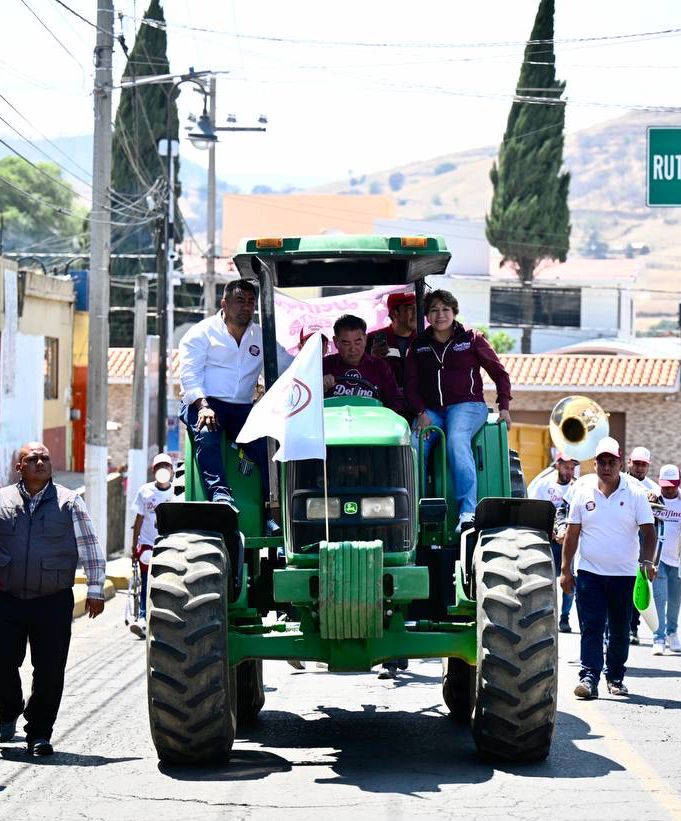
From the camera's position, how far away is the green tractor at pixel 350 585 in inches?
368

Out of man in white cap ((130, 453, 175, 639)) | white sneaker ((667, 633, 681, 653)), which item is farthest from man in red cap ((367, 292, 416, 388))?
white sneaker ((667, 633, 681, 653))

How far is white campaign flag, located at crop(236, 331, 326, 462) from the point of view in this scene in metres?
9.52

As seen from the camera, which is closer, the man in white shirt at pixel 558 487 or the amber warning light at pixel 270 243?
the amber warning light at pixel 270 243

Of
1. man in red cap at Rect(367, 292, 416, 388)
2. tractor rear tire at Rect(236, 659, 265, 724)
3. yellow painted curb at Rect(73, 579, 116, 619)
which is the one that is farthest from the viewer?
yellow painted curb at Rect(73, 579, 116, 619)

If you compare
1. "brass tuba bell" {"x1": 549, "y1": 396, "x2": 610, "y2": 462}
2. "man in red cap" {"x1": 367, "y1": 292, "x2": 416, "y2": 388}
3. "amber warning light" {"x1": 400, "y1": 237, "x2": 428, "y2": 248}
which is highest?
"amber warning light" {"x1": 400, "y1": 237, "x2": 428, "y2": 248}

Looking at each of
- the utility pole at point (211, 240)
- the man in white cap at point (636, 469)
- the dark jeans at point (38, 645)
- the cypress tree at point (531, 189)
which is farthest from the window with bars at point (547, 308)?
the dark jeans at point (38, 645)

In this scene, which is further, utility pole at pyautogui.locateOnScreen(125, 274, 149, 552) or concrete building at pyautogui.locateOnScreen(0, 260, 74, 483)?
utility pole at pyautogui.locateOnScreen(125, 274, 149, 552)

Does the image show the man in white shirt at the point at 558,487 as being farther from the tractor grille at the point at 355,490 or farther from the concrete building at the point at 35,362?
the concrete building at the point at 35,362

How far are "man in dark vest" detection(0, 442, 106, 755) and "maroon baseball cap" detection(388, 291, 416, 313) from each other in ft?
8.99

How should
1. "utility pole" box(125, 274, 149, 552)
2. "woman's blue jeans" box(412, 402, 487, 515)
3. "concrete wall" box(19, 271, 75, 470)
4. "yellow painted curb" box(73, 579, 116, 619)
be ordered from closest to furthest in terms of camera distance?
"woman's blue jeans" box(412, 402, 487, 515) < "yellow painted curb" box(73, 579, 116, 619) < "utility pole" box(125, 274, 149, 552) < "concrete wall" box(19, 271, 75, 470)

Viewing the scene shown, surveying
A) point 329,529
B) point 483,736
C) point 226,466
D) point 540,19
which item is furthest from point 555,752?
point 540,19

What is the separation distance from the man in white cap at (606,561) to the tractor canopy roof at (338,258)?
2.85 metres

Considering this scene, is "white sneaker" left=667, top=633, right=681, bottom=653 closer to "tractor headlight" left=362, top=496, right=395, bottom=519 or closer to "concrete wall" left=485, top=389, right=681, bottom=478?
"tractor headlight" left=362, top=496, right=395, bottom=519

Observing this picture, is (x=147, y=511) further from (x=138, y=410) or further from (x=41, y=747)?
(x=138, y=410)
